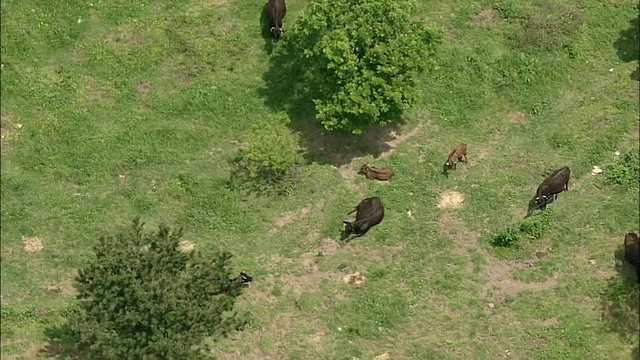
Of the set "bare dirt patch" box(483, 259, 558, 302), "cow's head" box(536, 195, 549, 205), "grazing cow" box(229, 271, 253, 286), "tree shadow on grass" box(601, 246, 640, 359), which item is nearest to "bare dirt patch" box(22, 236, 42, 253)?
"grazing cow" box(229, 271, 253, 286)

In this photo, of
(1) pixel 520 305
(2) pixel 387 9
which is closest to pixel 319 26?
(2) pixel 387 9

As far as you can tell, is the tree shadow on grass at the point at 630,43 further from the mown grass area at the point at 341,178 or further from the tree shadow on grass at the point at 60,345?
the tree shadow on grass at the point at 60,345

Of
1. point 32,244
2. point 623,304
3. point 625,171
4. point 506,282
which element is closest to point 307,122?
point 506,282

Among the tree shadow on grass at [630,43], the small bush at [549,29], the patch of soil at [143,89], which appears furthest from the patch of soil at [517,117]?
the patch of soil at [143,89]

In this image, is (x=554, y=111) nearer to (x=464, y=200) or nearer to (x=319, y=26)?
(x=464, y=200)

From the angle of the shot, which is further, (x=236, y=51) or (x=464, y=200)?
(x=236, y=51)

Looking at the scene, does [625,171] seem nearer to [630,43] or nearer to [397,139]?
[630,43]
